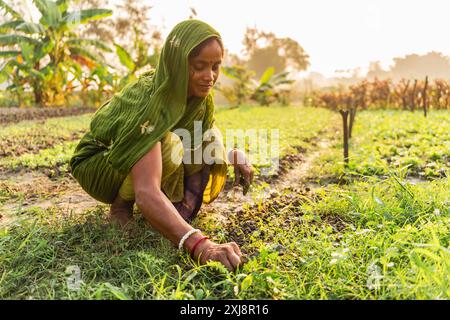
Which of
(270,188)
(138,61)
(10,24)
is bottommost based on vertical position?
(270,188)

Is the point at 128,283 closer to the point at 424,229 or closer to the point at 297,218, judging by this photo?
the point at 297,218

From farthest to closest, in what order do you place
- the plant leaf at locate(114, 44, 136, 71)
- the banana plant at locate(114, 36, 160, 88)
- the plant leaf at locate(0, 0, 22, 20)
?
the banana plant at locate(114, 36, 160, 88) → the plant leaf at locate(114, 44, 136, 71) → the plant leaf at locate(0, 0, 22, 20)

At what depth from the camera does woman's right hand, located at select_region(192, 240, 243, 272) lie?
1.79 meters

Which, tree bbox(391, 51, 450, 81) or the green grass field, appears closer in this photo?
the green grass field

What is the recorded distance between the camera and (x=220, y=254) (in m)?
1.79

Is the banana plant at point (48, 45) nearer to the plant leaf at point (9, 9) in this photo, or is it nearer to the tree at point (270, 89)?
the plant leaf at point (9, 9)

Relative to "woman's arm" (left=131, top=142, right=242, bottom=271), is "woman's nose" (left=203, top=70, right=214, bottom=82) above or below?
above

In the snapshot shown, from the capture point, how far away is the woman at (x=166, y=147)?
1.87m

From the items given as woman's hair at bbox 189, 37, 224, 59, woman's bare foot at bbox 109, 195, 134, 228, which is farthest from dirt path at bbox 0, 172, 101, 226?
woman's hair at bbox 189, 37, 224, 59

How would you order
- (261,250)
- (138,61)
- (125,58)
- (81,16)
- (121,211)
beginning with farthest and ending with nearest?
(138,61), (125,58), (81,16), (121,211), (261,250)

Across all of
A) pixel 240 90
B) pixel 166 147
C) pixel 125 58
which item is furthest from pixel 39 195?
pixel 240 90

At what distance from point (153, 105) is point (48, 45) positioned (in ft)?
30.6

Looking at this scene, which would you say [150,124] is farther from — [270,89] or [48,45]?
[270,89]

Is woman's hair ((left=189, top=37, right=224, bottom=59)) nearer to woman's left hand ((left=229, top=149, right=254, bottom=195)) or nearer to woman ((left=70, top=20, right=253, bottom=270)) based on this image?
woman ((left=70, top=20, right=253, bottom=270))
